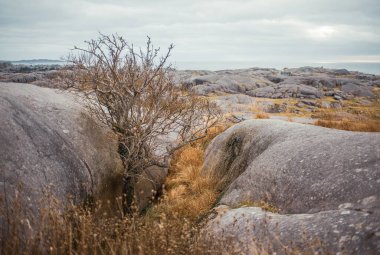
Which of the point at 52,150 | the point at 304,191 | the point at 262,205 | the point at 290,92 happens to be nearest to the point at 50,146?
the point at 52,150

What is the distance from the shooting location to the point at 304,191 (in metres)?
5.11

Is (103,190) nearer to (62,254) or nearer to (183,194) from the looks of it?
(183,194)

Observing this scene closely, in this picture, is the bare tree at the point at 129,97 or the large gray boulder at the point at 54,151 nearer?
the large gray boulder at the point at 54,151

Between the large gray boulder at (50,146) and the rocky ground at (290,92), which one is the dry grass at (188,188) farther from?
the rocky ground at (290,92)

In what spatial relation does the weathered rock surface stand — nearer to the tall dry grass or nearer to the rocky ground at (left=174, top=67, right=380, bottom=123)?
the tall dry grass

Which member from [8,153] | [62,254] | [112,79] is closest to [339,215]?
[62,254]

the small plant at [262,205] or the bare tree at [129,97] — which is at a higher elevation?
the bare tree at [129,97]

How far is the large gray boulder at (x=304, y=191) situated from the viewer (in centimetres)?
372

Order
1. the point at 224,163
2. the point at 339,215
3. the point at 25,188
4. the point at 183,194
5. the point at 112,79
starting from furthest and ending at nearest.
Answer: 1. the point at 224,163
2. the point at 183,194
3. the point at 112,79
4. the point at 25,188
5. the point at 339,215

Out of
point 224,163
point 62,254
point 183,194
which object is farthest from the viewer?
point 224,163

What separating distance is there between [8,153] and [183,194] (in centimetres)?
430

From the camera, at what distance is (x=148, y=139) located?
7.61m

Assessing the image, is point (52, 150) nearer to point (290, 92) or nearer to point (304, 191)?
point (304, 191)

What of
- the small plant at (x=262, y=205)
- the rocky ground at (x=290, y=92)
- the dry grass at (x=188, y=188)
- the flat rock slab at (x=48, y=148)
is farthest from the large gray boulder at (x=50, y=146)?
the rocky ground at (x=290, y=92)
